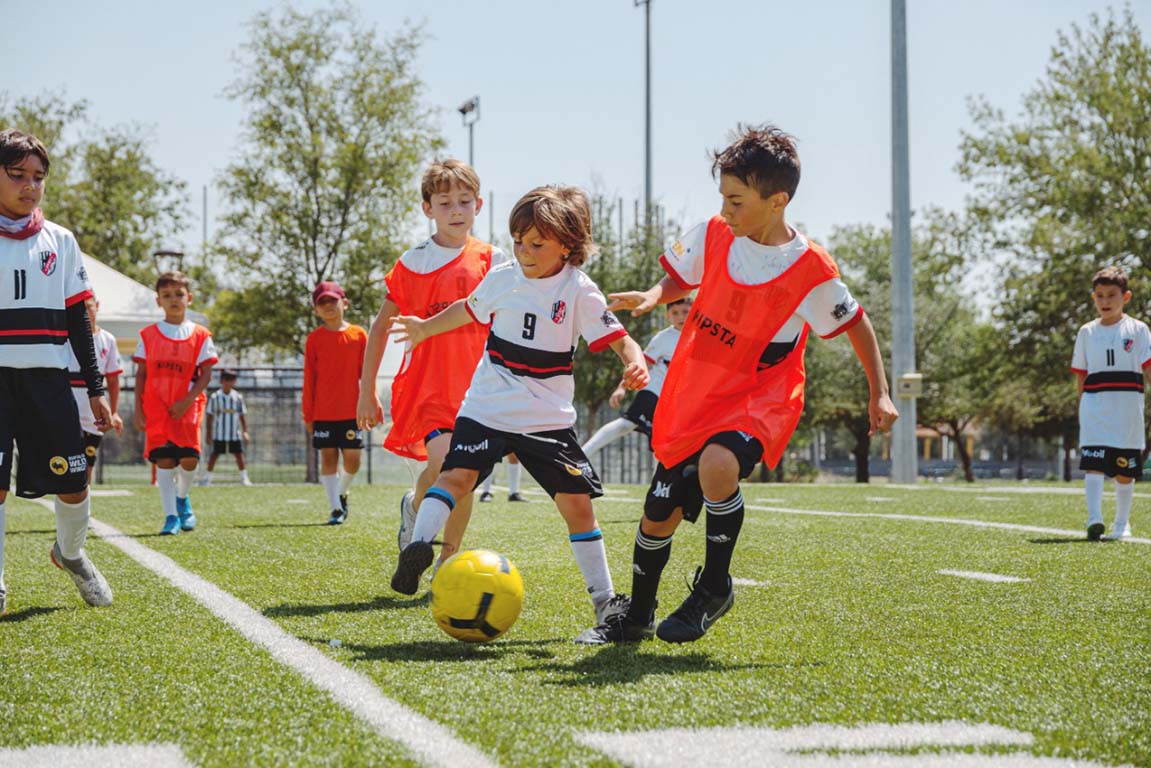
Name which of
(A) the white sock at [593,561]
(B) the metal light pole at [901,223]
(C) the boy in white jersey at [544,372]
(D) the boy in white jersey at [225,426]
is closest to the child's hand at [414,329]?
(C) the boy in white jersey at [544,372]

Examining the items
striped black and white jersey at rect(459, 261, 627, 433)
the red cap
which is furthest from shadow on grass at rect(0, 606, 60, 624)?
the red cap

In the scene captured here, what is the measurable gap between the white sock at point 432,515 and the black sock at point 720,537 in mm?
958

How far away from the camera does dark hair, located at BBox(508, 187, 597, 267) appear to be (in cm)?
441

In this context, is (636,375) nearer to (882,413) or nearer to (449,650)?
(882,413)

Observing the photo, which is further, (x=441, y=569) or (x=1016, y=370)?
(x=1016, y=370)

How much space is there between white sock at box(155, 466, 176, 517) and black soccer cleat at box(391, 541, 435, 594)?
209 inches

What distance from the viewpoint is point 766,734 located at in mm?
2834

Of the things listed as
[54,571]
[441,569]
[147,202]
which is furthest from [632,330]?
[441,569]

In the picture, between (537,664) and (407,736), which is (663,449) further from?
(407,736)

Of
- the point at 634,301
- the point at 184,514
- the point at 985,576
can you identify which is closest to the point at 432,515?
the point at 634,301

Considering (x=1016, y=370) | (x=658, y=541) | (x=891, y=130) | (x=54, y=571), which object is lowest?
(x=54, y=571)

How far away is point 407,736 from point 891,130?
19.7m

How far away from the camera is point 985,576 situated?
607 cm

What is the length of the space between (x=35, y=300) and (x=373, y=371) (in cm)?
139
